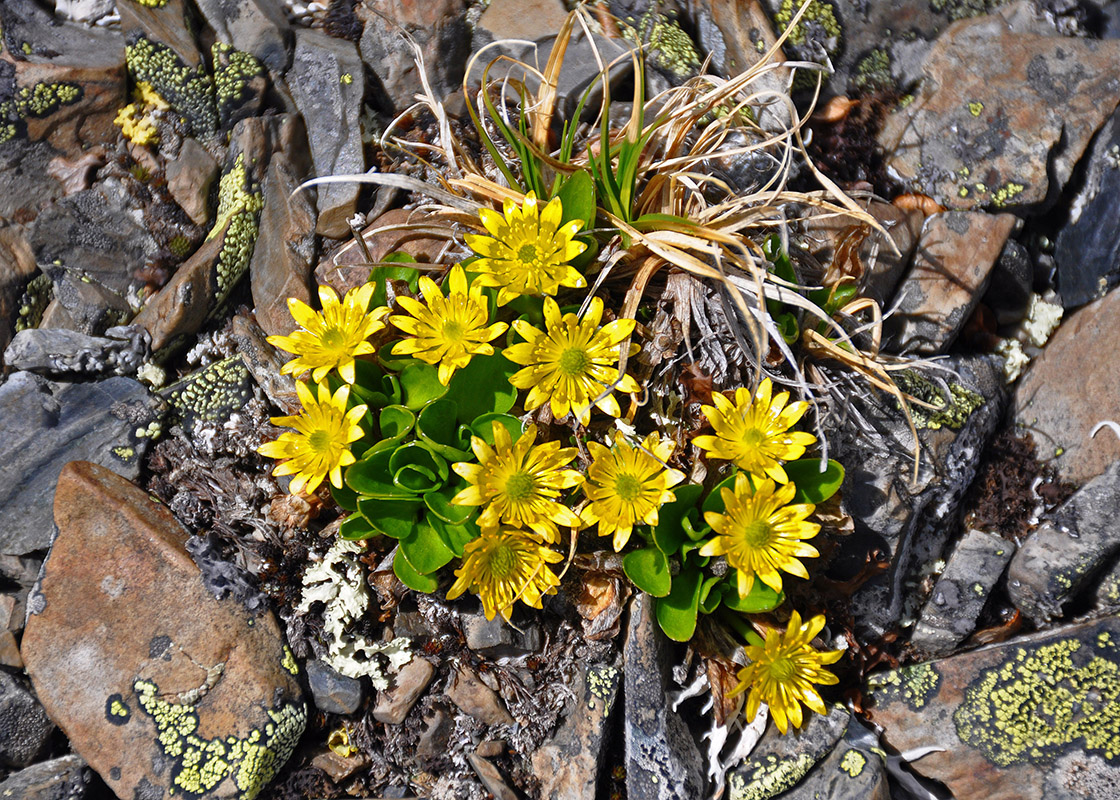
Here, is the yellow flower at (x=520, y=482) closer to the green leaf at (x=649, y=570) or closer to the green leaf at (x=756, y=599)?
the green leaf at (x=649, y=570)

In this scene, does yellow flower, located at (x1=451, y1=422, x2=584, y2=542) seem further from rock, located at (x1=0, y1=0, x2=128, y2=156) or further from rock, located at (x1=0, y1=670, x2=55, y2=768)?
rock, located at (x1=0, y1=0, x2=128, y2=156)

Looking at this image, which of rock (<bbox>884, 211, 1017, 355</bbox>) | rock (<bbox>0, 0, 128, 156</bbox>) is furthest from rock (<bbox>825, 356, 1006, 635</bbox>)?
rock (<bbox>0, 0, 128, 156</bbox>)

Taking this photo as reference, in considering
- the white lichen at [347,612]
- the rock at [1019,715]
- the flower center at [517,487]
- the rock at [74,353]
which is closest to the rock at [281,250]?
the rock at [74,353]

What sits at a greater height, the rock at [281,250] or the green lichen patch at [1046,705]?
the rock at [281,250]

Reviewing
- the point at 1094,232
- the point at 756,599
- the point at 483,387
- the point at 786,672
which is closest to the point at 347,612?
the point at 483,387

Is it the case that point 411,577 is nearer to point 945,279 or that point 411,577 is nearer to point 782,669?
point 782,669

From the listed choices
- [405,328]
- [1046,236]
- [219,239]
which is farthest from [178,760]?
[1046,236]
